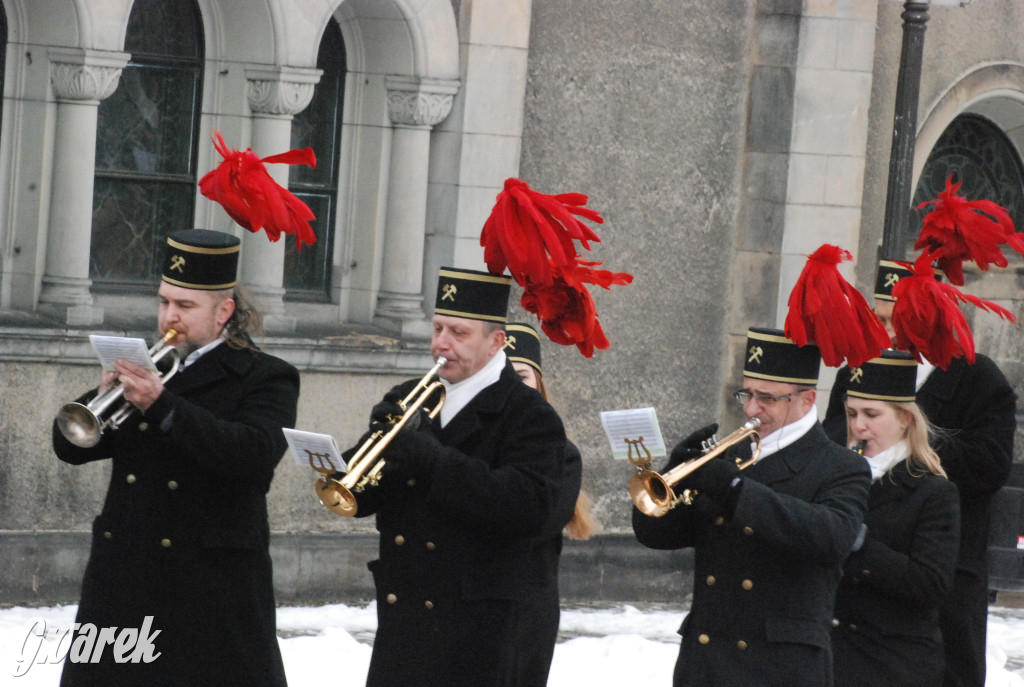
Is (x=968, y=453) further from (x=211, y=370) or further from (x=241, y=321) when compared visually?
(x=211, y=370)

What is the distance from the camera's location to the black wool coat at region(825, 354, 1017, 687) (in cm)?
738

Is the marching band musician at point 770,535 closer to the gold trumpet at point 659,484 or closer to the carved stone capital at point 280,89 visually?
the gold trumpet at point 659,484

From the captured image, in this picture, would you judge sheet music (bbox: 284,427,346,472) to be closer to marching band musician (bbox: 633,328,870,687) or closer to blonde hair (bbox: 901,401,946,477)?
marching band musician (bbox: 633,328,870,687)

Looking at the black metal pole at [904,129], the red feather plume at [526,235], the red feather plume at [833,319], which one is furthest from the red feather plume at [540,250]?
the black metal pole at [904,129]

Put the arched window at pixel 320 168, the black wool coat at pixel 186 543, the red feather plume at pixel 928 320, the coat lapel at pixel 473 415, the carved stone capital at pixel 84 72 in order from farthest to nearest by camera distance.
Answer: the arched window at pixel 320 168
the carved stone capital at pixel 84 72
the red feather plume at pixel 928 320
the black wool coat at pixel 186 543
the coat lapel at pixel 473 415

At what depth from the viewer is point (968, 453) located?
748 cm

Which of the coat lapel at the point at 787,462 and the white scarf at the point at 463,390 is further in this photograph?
the coat lapel at the point at 787,462

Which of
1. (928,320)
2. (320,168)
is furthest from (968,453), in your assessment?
(320,168)

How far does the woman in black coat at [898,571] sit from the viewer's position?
6031 mm

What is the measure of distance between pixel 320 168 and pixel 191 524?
558 cm

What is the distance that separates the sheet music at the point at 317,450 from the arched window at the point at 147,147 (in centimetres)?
531

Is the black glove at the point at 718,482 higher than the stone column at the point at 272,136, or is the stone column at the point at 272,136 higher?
the stone column at the point at 272,136

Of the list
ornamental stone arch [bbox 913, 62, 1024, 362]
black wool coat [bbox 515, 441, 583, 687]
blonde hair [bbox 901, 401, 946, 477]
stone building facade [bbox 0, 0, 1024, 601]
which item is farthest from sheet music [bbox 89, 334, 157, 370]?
ornamental stone arch [bbox 913, 62, 1024, 362]

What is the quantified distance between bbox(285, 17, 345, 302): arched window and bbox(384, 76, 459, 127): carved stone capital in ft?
1.14
